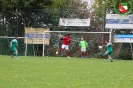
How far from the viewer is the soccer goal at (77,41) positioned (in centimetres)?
3709

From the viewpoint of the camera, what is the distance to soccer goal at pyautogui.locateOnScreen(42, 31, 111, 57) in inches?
1460

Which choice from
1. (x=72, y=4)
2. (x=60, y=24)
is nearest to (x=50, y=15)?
(x=60, y=24)

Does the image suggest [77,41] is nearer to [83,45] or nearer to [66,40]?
[83,45]

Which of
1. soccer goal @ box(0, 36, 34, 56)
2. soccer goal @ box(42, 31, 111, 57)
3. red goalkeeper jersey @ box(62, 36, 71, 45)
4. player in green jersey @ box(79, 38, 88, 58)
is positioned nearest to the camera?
red goalkeeper jersey @ box(62, 36, 71, 45)

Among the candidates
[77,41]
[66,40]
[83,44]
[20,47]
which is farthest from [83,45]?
[20,47]

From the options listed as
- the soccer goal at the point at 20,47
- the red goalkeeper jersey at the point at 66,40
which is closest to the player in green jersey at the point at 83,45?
the red goalkeeper jersey at the point at 66,40

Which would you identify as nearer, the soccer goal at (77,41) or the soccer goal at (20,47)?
the soccer goal at (77,41)

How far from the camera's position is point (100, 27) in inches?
1490

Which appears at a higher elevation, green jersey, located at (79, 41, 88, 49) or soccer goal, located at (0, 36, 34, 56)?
green jersey, located at (79, 41, 88, 49)

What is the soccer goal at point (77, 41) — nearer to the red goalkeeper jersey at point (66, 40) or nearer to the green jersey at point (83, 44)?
the green jersey at point (83, 44)

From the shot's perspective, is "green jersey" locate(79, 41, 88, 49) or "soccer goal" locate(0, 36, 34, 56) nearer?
"green jersey" locate(79, 41, 88, 49)

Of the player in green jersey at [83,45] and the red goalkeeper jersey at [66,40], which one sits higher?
the red goalkeeper jersey at [66,40]

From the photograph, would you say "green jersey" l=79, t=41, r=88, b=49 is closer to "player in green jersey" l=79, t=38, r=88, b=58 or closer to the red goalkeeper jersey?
"player in green jersey" l=79, t=38, r=88, b=58

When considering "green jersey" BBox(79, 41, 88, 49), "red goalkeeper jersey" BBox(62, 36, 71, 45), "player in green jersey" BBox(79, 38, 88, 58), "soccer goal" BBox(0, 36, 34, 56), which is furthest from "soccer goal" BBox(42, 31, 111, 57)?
"red goalkeeper jersey" BBox(62, 36, 71, 45)
